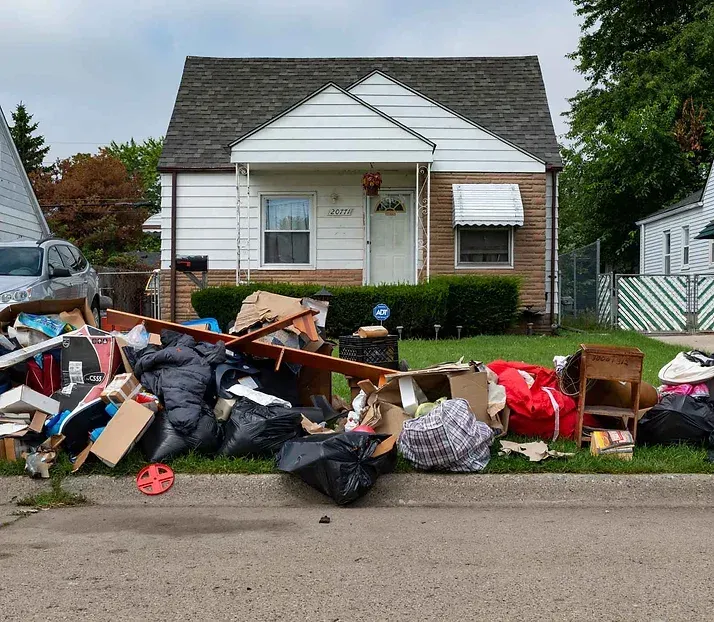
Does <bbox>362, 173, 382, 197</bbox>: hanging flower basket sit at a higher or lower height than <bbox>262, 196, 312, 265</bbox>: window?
higher

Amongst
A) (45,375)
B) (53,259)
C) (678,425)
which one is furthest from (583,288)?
(45,375)

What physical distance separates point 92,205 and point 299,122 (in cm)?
3559

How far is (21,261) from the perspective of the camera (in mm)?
11000

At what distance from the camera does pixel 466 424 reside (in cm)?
553

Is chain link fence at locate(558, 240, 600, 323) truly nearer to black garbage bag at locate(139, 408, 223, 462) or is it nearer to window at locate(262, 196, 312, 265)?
window at locate(262, 196, 312, 265)


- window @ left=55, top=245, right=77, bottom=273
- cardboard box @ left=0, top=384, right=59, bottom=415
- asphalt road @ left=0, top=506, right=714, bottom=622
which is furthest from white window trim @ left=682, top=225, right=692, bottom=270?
cardboard box @ left=0, top=384, right=59, bottom=415

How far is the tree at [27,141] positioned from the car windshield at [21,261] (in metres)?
41.6

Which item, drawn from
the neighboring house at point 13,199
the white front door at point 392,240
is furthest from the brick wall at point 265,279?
the neighboring house at point 13,199

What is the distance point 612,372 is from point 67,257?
31.2 ft

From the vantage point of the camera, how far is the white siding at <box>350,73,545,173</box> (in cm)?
1631

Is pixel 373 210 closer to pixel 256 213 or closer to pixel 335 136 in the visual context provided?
pixel 335 136

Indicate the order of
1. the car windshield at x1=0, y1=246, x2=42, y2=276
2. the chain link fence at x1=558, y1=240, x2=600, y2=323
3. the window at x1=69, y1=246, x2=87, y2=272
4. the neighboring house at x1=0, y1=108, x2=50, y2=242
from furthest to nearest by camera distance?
the neighboring house at x1=0, y1=108, x2=50, y2=242
the chain link fence at x1=558, y1=240, x2=600, y2=323
the window at x1=69, y1=246, x2=87, y2=272
the car windshield at x1=0, y1=246, x2=42, y2=276

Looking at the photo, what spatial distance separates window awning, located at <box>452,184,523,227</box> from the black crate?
880 centimetres

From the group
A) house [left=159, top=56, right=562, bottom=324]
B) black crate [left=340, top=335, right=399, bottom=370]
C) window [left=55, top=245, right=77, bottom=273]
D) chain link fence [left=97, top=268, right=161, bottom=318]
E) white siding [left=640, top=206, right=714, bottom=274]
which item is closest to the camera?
black crate [left=340, top=335, right=399, bottom=370]
